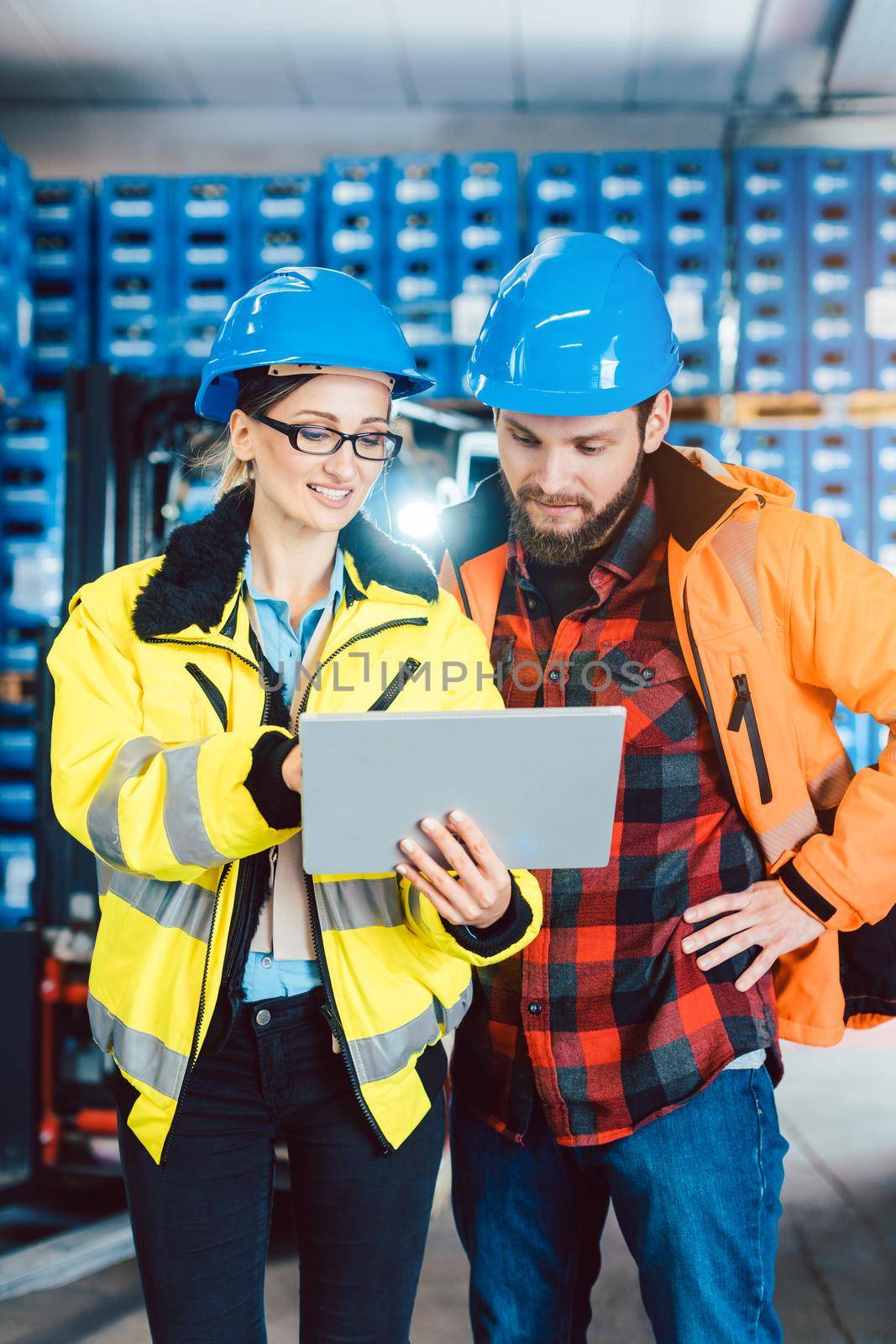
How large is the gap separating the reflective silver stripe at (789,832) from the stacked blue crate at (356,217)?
3.99 metres

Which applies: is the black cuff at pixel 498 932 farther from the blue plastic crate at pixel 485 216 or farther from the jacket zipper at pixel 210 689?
the blue plastic crate at pixel 485 216

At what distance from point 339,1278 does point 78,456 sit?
239 centimetres

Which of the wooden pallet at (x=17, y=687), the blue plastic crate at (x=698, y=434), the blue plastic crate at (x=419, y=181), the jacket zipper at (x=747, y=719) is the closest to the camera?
the jacket zipper at (x=747, y=719)

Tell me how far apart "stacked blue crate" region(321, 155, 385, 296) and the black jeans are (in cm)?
422

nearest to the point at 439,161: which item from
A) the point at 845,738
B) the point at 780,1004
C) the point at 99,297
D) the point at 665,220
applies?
the point at 665,220

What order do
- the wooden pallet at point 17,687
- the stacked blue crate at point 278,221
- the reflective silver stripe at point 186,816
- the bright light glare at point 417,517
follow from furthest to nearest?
the stacked blue crate at point 278,221
the wooden pallet at point 17,687
the bright light glare at point 417,517
the reflective silver stripe at point 186,816

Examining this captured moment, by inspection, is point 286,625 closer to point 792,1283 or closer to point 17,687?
point 792,1283

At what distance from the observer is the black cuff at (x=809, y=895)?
1585 mm

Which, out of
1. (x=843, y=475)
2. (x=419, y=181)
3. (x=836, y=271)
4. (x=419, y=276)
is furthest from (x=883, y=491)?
(x=419, y=181)

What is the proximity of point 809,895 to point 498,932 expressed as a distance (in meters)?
0.50

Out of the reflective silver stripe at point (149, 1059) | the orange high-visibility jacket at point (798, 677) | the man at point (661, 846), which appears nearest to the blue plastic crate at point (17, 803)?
the man at point (661, 846)

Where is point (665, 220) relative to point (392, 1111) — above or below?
above

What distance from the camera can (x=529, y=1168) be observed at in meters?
1.67

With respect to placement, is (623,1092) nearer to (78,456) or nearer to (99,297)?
(78,456)
